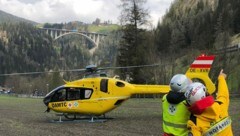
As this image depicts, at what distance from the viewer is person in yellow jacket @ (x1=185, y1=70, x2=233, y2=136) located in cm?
521

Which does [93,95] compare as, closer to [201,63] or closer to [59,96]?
[59,96]

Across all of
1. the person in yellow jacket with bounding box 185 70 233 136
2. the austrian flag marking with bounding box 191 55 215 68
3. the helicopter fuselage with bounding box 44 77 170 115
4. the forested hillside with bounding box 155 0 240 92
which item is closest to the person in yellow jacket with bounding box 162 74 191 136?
the person in yellow jacket with bounding box 185 70 233 136

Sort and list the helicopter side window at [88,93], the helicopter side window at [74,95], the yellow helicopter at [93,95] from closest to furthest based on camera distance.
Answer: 1. the yellow helicopter at [93,95]
2. the helicopter side window at [88,93]
3. the helicopter side window at [74,95]

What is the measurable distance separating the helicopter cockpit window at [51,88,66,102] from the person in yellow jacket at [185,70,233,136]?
16483 millimetres

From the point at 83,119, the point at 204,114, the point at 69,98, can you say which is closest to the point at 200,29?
the point at 83,119

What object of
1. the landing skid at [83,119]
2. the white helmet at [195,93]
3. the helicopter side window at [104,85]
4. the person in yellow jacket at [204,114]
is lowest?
the landing skid at [83,119]

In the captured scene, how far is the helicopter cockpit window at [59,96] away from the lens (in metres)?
21.5

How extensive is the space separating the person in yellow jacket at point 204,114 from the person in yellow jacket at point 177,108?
0.78 meters

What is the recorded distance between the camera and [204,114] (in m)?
5.34

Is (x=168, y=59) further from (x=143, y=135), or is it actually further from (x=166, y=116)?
(x=166, y=116)

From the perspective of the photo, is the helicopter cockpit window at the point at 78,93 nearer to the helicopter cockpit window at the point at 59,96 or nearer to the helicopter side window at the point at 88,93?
the helicopter side window at the point at 88,93

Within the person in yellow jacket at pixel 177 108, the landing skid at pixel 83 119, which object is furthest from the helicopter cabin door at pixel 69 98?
the person in yellow jacket at pixel 177 108

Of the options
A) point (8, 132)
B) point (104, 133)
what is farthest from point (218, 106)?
point (8, 132)

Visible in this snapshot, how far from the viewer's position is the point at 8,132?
16938mm
